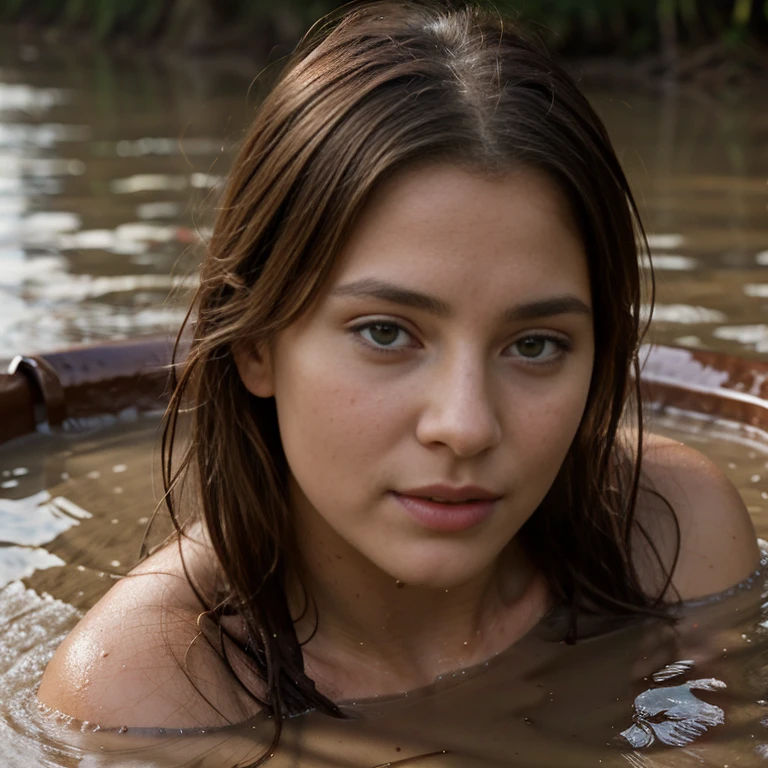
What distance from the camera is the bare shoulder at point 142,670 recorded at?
2225 millimetres

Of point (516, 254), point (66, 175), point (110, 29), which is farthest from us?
point (110, 29)

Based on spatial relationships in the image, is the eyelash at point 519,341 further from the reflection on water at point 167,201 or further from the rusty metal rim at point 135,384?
the rusty metal rim at point 135,384

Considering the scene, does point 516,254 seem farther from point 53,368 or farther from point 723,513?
point 53,368

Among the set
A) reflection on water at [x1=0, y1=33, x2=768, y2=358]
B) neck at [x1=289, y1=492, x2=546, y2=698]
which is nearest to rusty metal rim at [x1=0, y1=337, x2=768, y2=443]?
reflection on water at [x1=0, y1=33, x2=768, y2=358]

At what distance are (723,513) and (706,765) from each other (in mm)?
721

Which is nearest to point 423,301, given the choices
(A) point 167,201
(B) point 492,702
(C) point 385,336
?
(C) point 385,336

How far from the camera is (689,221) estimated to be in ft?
Answer: 20.8

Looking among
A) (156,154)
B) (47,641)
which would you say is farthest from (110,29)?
(47,641)

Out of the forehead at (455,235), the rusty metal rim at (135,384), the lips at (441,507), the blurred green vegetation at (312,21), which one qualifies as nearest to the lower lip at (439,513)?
the lips at (441,507)

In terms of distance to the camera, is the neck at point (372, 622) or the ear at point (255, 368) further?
the neck at point (372, 622)

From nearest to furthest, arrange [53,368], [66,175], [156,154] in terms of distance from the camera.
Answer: [53,368], [66,175], [156,154]

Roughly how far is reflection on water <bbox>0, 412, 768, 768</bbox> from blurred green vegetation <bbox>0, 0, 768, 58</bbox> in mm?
6468

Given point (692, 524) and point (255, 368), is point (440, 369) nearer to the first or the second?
point (255, 368)

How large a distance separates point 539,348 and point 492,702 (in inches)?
27.9
